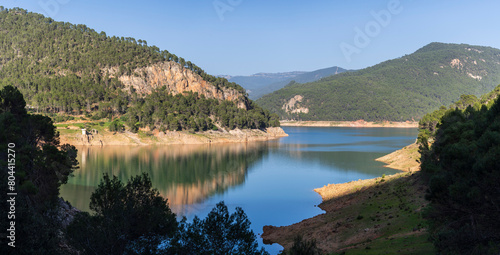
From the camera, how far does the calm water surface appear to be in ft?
187

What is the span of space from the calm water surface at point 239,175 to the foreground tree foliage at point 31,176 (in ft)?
52.1

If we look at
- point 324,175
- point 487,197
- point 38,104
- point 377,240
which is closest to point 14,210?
point 487,197

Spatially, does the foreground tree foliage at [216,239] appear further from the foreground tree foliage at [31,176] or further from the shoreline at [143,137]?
the shoreline at [143,137]

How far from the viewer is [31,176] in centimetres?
3366

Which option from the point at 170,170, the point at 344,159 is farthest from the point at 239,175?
the point at 344,159

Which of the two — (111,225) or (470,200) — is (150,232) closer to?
(111,225)

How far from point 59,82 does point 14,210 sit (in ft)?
616

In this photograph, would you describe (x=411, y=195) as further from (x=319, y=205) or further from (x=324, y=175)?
(x=324, y=175)

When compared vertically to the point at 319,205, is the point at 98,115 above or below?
above

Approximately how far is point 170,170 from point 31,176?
57109 millimetres

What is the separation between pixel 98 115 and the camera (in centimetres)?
16388

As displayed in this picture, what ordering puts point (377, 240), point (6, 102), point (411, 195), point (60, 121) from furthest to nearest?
point (60, 121), point (411, 195), point (6, 102), point (377, 240)

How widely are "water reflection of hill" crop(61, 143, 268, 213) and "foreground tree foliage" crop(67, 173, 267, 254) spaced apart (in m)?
24.3

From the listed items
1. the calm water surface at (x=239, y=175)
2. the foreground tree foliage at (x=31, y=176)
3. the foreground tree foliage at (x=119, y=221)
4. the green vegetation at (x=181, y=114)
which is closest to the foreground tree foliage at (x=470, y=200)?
the foreground tree foliage at (x=119, y=221)
